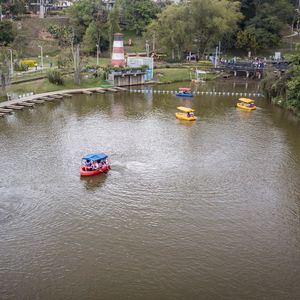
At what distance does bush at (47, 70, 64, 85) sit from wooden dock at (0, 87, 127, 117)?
3.77 meters

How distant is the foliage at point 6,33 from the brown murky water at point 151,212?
166 feet

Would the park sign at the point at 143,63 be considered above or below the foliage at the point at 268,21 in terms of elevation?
below

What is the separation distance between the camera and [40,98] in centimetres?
7362

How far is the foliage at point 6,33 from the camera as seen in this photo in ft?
335

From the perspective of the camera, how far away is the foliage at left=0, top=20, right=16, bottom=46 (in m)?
102

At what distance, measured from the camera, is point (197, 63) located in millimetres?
112875

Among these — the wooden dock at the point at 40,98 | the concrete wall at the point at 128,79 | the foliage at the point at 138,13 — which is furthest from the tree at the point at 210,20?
the wooden dock at the point at 40,98

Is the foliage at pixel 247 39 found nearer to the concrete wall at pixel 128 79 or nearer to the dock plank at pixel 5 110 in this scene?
the concrete wall at pixel 128 79

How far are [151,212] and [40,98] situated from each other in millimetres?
45991

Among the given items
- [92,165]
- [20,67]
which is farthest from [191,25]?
[92,165]

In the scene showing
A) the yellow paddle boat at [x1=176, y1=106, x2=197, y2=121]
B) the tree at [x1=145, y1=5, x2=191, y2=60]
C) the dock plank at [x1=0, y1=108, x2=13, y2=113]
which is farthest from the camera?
the tree at [x1=145, y1=5, x2=191, y2=60]

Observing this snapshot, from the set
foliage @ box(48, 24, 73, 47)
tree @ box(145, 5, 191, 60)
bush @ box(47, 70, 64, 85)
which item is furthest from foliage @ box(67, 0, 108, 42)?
bush @ box(47, 70, 64, 85)

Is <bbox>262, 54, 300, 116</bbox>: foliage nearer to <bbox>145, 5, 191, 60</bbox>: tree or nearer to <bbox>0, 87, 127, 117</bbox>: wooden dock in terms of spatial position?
<bbox>0, 87, 127, 117</bbox>: wooden dock

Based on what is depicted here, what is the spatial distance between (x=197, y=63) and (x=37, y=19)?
172ft
